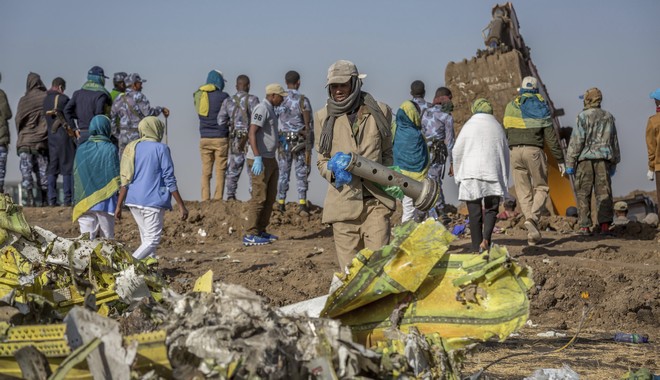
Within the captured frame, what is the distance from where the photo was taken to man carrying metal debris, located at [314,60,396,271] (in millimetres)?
6863

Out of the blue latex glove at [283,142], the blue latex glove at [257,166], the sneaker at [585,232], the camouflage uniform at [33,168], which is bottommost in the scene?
the sneaker at [585,232]

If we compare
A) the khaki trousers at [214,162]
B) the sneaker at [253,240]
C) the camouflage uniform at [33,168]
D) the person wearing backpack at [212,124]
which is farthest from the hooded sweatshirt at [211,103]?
the camouflage uniform at [33,168]

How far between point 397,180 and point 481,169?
3938 mm

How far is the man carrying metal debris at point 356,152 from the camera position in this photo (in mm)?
6863

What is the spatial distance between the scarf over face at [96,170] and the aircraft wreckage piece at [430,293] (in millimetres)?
5713

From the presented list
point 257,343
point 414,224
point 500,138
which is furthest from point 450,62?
point 257,343

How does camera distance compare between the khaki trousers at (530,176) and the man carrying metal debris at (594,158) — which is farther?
the man carrying metal debris at (594,158)

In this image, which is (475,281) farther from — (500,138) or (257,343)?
(500,138)

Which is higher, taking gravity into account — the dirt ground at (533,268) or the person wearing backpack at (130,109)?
the person wearing backpack at (130,109)

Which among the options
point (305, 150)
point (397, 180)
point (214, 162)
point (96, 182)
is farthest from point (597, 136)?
point (397, 180)

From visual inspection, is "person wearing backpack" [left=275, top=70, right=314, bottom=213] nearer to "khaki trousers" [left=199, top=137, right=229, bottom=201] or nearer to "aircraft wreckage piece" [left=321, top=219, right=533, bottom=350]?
"khaki trousers" [left=199, top=137, right=229, bottom=201]

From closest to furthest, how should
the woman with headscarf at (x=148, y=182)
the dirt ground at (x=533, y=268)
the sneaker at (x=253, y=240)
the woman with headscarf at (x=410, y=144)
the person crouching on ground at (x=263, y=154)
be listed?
the dirt ground at (x=533, y=268), the woman with headscarf at (x=148, y=182), the woman with headscarf at (x=410, y=144), the person crouching on ground at (x=263, y=154), the sneaker at (x=253, y=240)

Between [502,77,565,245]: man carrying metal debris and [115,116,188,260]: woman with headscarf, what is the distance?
5260mm

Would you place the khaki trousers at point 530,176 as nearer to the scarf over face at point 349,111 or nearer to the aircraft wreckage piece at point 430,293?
the scarf over face at point 349,111
